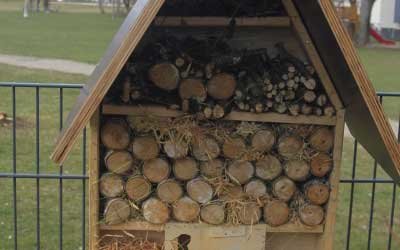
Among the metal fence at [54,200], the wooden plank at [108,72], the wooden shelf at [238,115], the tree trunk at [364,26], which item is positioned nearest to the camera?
the wooden plank at [108,72]

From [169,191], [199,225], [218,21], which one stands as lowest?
[199,225]

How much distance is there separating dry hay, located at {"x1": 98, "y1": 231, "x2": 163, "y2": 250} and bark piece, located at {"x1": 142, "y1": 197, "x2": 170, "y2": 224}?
0.46 feet

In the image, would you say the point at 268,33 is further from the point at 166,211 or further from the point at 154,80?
the point at 166,211

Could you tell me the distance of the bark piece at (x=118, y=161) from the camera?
3.33 meters

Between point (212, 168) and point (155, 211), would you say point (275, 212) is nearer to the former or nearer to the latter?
point (212, 168)

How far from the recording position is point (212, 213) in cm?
340

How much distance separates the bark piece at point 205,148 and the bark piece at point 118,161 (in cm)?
29

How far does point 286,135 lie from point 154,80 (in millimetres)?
652

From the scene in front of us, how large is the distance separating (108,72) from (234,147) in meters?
0.83

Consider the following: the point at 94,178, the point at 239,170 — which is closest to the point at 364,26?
the point at 239,170

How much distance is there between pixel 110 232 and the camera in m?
3.45

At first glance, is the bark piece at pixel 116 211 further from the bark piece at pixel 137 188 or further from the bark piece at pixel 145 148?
→ the bark piece at pixel 145 148

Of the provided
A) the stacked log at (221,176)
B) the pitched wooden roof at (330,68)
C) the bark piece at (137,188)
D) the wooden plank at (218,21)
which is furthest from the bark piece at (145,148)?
the wooden plank at (218,21)

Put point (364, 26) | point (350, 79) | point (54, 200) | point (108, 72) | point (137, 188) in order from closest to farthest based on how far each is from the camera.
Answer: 1. point (108, 72)
2. point (350, 79)
3. point (137, 188)
4. point (54, 200)
5. point (364, 26)
